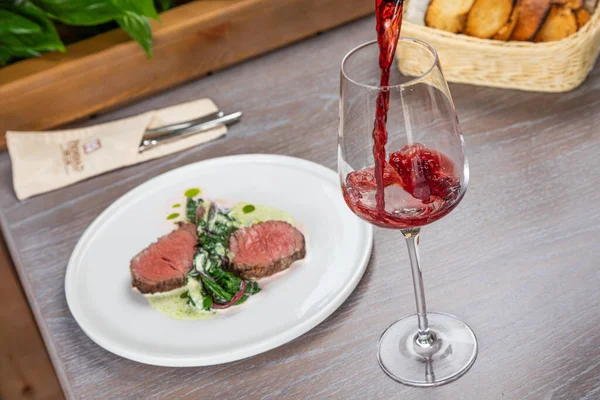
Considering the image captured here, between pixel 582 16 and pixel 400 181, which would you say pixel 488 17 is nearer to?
pixel 582 16

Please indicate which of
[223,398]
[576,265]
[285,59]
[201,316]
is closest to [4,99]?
[285,59]

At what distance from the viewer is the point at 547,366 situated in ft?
2.68

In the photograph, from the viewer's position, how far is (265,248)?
101 centimetres

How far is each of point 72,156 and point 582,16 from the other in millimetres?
918

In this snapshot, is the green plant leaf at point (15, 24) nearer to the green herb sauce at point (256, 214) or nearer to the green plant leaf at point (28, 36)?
the green plant leaf at point (28, 36)

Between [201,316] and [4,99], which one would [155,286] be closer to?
[201,316]

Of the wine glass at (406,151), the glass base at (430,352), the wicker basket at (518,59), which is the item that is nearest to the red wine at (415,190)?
the wine glass at (406,151)

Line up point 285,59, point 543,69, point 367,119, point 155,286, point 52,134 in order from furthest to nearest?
point 285,59, point 52,134, point 543,69, point 155,286, point 367,119

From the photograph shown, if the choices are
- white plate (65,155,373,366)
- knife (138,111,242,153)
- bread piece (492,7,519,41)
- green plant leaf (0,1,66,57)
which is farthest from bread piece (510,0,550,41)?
green plant leaf (0,1,66,57)

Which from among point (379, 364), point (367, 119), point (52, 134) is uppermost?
point (367, 119)

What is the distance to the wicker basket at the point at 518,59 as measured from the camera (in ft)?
3.92

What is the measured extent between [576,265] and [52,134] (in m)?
0.98

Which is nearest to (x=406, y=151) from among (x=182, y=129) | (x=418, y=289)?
(x=418, y=289)

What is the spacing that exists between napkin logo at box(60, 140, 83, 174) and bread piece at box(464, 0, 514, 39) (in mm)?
732
